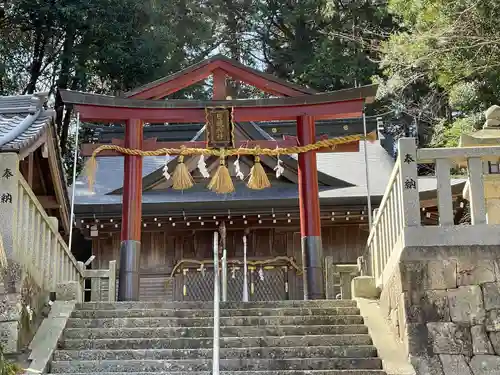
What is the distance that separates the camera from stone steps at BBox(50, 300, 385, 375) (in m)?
6.98

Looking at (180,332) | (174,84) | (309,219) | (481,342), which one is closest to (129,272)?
(309,219)

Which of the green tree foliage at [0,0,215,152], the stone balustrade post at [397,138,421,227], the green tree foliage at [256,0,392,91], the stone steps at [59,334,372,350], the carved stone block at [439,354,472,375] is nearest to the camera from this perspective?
the carved stone block at [439,354,472,375]

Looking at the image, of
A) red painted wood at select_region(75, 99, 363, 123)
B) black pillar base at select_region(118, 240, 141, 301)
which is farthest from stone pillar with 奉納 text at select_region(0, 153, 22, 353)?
red painted wood at select_region(75, 99, 363, 123)

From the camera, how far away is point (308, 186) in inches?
426

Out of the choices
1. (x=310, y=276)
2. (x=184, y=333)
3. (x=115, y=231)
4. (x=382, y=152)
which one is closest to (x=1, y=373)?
(x=184, y=333)

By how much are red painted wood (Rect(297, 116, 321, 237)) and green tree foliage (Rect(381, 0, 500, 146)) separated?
5776 mm

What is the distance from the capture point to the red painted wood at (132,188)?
10.5 metres

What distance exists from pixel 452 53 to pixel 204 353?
450 inches

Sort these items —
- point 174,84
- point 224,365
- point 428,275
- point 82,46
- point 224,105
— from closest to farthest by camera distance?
point 224,365 < point 428,275 < point 224,105 < point 174,84 < point 82,46

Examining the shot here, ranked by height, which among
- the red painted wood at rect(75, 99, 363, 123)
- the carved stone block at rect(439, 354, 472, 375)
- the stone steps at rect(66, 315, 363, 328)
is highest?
the red painted wood at rect(75, 99, 363, 123)

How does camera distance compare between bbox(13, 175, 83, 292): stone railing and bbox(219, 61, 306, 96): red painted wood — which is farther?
bbox(219, 61, 306, 96): red painted wood

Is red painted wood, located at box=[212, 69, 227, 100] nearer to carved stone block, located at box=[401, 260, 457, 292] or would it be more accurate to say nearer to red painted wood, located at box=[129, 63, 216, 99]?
red painted wood, located at box=[129, 63, 216, 99]

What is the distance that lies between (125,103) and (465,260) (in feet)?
19.4

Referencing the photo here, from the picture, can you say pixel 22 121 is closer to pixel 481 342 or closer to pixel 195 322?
pixel 195 322
